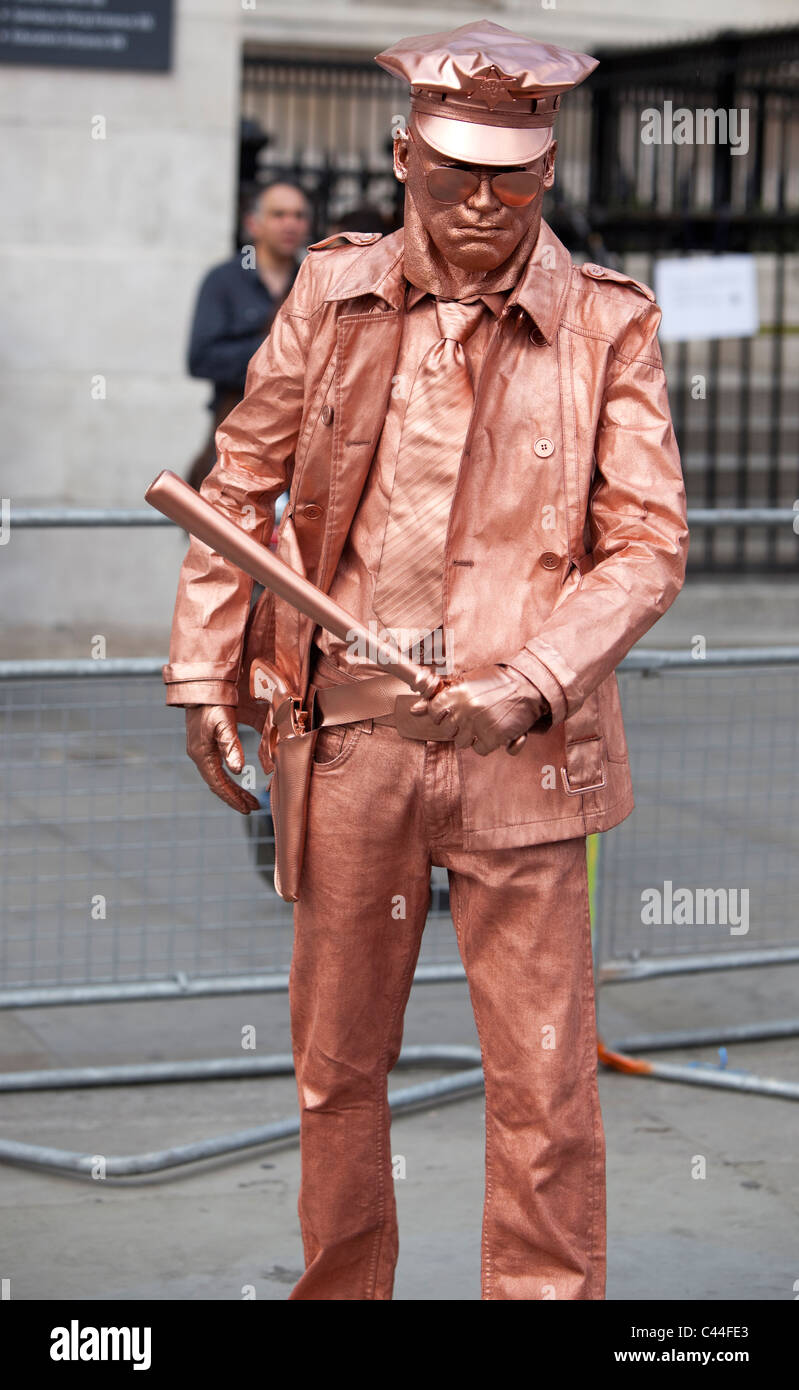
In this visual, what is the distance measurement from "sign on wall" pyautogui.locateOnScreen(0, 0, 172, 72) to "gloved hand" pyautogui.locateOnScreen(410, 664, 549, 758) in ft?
26.0

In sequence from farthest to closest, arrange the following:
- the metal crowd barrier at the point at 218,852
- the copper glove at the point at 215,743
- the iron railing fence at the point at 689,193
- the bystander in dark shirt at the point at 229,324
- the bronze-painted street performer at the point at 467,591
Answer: the iron railing fence at the point at 689,193
the bystander in dark shirt at the point at 229,324
the metal crowd barrier at the point at 218,852
the copper glove at the point at 215,743
the bronze-painted street performer at the point at 467,591

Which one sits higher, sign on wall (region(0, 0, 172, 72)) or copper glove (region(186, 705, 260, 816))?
sign on wall (region(0, 0, 172, 72))

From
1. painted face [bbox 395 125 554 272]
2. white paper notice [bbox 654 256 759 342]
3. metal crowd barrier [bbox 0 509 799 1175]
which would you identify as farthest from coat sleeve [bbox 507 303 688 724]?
white paper notice [bbox 654 256 759 342]

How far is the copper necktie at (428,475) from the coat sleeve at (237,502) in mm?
242

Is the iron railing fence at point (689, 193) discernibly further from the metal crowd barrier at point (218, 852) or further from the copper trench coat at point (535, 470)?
the copper trench coat at point (535, 470)

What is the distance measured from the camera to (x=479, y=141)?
278cm

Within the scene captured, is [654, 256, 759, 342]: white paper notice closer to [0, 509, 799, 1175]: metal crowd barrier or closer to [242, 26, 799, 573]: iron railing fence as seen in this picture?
[242, 26, 799, 573]: iron railing fence

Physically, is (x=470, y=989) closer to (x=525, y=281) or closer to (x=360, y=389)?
(x=360, y=389)

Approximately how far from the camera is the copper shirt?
9.80ft

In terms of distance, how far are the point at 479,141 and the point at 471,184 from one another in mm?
62

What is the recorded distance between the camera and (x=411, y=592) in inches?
117

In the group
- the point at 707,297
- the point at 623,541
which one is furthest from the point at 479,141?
the point at 707,297

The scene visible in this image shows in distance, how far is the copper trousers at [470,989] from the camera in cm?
300

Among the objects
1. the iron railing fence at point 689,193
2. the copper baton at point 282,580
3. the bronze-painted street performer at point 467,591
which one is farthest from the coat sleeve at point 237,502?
the iron railing fence at point 689,193
